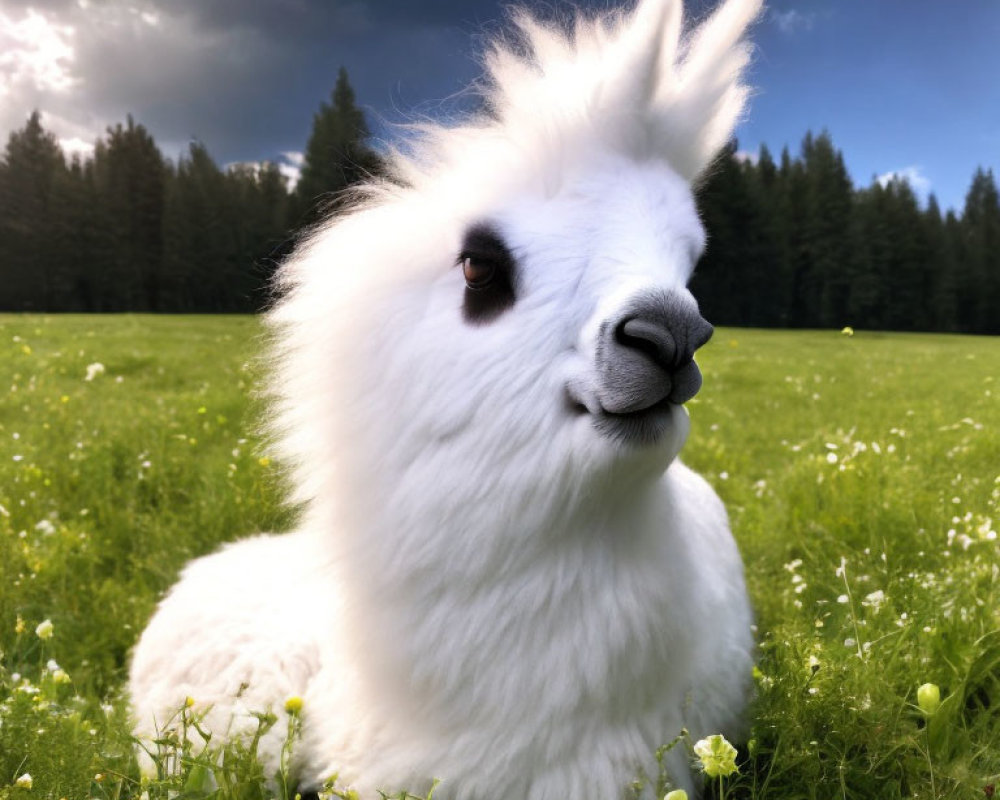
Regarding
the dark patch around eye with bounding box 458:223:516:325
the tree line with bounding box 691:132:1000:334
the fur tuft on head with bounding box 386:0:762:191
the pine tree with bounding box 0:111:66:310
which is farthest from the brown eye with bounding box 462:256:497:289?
the pine tree with bounding box 0:111:66:310

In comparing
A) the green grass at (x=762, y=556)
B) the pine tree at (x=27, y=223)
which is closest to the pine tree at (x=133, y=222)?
the pine tree at (x=27, y=223)

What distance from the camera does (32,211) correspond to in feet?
125

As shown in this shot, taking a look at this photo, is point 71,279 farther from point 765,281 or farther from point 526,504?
point 526,504

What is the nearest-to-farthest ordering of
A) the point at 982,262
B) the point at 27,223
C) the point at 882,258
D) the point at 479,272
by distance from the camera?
the point at 479,272
the point at 982,262
the point at 882,258
the point at 27,223

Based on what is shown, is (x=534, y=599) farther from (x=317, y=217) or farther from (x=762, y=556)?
(x=762, y=556)

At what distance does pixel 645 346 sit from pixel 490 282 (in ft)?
1.47

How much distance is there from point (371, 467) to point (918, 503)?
335 cm

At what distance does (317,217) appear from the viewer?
102 inches

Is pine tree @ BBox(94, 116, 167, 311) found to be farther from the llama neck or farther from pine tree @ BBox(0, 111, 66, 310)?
the llama neck

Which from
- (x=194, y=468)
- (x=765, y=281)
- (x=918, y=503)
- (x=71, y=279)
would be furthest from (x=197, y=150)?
(x=918, y=503)

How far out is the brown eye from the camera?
1.86 m

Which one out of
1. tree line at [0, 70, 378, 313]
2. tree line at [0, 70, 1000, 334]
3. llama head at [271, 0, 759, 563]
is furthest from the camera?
tree line at [0, 70, 378, 313]

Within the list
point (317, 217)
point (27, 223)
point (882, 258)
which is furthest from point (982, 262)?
point (27, 223)

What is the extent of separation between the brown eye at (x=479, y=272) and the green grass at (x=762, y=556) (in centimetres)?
116
